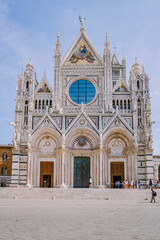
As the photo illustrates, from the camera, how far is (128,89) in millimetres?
30203

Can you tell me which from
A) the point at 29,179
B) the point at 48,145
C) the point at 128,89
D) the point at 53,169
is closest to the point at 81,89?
the point at 128,89

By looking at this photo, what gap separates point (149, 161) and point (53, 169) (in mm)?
9981

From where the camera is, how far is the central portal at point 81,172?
27922 millimetres

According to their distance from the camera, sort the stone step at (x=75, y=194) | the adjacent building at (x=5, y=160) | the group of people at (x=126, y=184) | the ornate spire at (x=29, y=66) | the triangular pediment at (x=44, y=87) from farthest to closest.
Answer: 1. the adjacent building at (x=5, y=160)
2. the ornate spire at (x=29, y=66)
3. the triangular pediment at (x=44, y=87)
4. the group of people at (x=126, y=184)
5. the stone step at (x=75, y=194)

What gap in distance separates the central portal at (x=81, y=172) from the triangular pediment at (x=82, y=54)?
36.6ft

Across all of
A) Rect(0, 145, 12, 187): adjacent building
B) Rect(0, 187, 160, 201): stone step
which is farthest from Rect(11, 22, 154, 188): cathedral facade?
Rect(0, 145, 12, 187): adjacent building

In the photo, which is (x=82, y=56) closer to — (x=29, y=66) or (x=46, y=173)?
(x=29, y=66)

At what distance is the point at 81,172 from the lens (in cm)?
2822

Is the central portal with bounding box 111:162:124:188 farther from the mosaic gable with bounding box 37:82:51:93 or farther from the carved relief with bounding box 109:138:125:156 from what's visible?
the mosaic gable with bounding box 37:82:51:93

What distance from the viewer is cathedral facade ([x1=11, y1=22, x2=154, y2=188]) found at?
27.5m

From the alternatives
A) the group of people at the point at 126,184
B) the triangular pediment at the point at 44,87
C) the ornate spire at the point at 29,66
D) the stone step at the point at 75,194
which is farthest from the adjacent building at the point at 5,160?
the group of people at the point at 126,184

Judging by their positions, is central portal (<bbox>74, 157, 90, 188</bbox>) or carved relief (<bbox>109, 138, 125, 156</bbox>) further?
carved relief (<bbox>109, 138, 125, 156</bbox>)

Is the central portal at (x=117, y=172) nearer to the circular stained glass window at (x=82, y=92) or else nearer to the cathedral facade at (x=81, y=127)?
the cathedral facade at (x=81, y=127)

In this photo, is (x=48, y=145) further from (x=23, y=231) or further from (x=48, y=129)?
(x=23, y=231)
